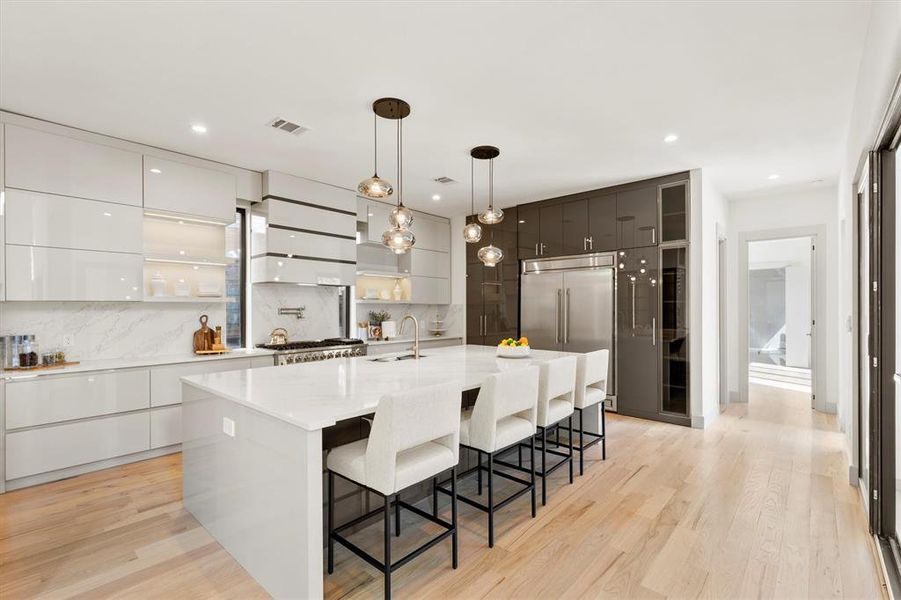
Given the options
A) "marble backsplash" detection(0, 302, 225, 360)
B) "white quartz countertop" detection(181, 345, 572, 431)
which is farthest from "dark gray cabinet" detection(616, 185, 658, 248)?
"marble backsplash" detection(0, 302, 225, 360)

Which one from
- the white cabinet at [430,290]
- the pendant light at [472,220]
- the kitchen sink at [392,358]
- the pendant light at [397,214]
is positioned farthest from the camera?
the white cabinet at [430,290]

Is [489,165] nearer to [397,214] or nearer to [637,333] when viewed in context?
[397,214]

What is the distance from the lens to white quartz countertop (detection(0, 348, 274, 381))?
3174 millimetres

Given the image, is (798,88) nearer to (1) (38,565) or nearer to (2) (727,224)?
(2) (727,224)

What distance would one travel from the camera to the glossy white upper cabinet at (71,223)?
329cm

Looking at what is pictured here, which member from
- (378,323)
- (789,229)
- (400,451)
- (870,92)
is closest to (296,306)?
(378,323)

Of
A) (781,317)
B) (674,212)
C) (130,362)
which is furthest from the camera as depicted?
(781,317)

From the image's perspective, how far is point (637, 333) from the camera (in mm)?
5082

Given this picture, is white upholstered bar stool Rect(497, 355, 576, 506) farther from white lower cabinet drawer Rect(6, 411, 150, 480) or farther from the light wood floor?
white lower cabinet drawer Rect(6, 411, 150, 480)

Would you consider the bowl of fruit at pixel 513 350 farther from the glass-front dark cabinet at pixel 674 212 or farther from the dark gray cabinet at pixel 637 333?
the glass-front dark cabinet at pixel 674 212

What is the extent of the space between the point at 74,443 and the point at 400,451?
2.91 m

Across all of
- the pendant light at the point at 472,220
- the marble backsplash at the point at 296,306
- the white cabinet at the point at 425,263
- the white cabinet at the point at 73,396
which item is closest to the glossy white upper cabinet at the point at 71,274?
the white cabinet at the point at 73,396

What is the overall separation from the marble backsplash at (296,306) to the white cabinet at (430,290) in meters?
1.18

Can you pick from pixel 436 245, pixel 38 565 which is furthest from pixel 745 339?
pixel 38 565
